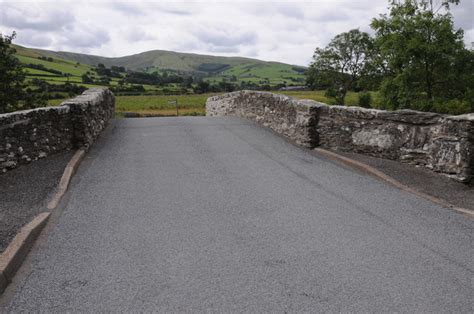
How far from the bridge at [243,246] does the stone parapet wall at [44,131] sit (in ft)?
3.54

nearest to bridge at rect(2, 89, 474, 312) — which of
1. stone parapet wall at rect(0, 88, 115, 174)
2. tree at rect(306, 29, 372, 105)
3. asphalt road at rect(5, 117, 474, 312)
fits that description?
asphalt road at rect(5, 117, 474, 312)

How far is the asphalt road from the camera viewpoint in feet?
12.7

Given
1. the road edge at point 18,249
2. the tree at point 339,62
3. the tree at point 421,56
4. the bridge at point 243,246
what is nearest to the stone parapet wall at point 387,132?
the bridge at point 243,246

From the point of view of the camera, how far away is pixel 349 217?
6039mm

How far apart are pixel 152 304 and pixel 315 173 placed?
5.47 m

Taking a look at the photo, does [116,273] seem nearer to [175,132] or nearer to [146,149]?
[146,149]

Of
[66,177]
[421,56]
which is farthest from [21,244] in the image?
[421,56]

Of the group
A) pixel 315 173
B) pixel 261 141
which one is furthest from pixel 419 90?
pixel 315 173

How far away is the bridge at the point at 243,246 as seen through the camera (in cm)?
388

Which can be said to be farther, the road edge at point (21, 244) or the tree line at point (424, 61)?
the tree line at point (424, 61)

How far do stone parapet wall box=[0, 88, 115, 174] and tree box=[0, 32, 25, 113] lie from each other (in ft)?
54.5

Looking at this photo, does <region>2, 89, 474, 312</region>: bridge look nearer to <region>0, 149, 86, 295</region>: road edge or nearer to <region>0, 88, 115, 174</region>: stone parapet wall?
<region>0, 149, 86, 295</region>: road edge

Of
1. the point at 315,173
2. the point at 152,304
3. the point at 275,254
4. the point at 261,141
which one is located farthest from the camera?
the point at 261,141

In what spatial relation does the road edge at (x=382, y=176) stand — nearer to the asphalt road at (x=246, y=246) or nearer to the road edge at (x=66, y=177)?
the asphalt road at (x=246, y=246)
